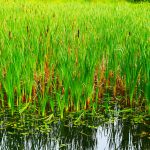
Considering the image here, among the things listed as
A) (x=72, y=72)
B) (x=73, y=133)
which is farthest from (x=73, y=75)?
(x=73, y=133)

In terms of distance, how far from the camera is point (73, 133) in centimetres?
386

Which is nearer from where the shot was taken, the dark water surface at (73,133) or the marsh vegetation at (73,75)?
the dark water surface at (73,133)

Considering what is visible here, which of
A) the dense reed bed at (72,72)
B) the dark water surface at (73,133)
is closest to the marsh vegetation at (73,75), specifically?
the dense reed bed at (72,72)

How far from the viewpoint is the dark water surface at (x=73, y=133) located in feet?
11.8

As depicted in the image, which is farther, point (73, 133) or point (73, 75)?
point (73, 75)

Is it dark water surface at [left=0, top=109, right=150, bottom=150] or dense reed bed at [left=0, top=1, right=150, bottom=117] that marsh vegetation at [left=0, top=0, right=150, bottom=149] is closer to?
dense reed bed at [left=0, top=1, right=150, bottom=117]

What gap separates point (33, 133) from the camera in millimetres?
3822

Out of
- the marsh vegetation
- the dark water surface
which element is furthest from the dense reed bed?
the dark water surface

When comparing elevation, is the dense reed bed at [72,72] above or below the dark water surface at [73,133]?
above

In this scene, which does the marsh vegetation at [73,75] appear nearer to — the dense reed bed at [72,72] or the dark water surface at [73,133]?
the dense reed bed at [72,72]

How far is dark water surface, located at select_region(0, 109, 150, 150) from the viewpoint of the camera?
142 inches

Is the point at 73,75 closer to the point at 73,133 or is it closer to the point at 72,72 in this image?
the point at 72,72

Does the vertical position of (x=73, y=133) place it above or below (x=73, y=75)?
below

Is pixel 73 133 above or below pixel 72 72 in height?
below
